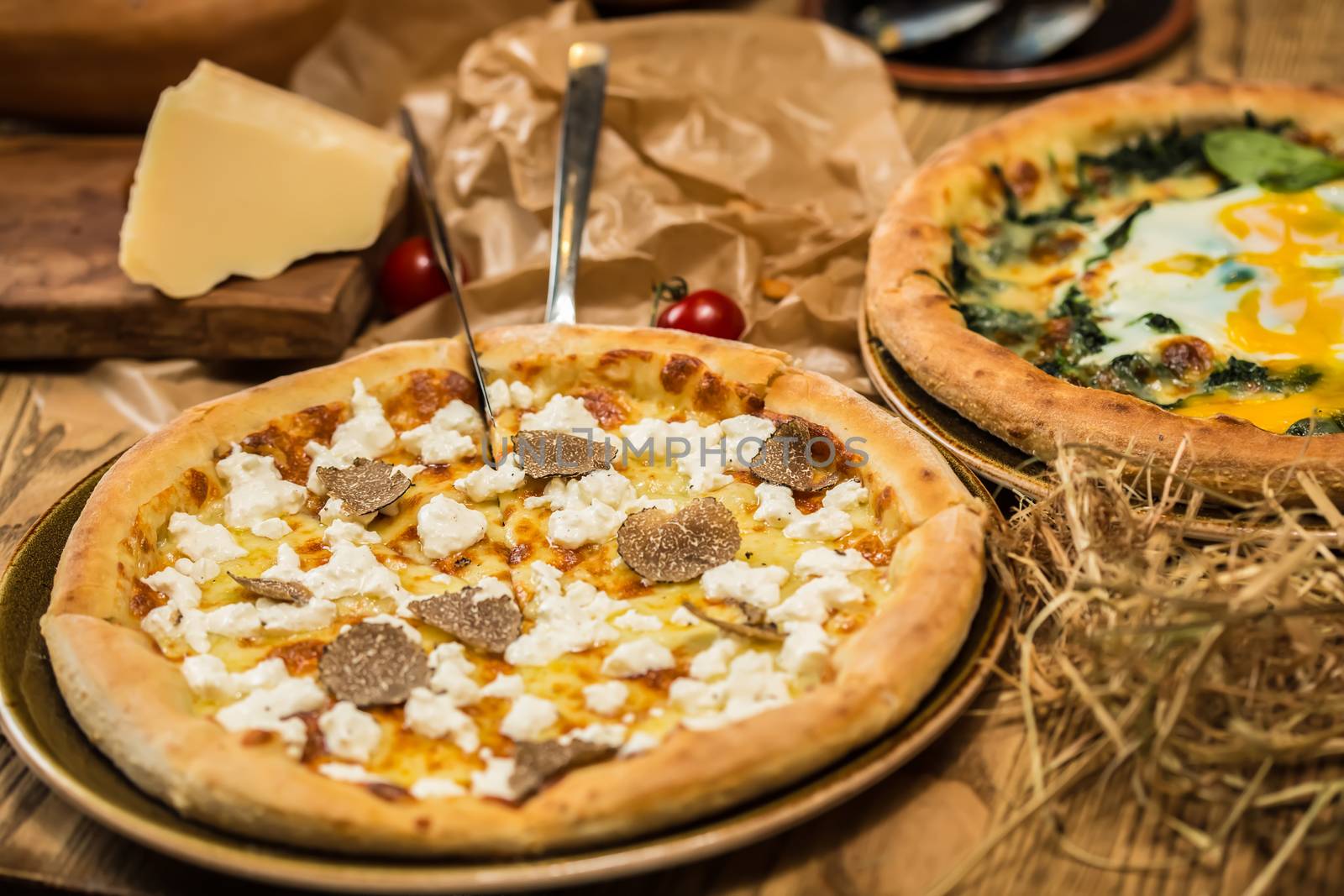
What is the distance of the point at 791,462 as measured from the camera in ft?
9.61

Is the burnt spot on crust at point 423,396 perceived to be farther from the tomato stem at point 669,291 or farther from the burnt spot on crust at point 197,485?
the tomato stem at point 669,291

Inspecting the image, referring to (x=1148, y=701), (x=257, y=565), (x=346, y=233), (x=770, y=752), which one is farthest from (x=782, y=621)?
(x=346, y=233)

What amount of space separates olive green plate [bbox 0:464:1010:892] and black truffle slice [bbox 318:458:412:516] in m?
0.72

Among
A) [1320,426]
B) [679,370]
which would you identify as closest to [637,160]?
[679,370]

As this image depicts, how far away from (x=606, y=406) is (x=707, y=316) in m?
0.74

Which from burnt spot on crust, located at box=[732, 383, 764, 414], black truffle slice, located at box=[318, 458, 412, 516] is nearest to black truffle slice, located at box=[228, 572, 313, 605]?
black truffle slice, located at box=[318, 458, 412, 516]

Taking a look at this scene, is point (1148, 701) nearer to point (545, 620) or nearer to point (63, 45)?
point (545, 620)

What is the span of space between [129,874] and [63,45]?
3.46 m

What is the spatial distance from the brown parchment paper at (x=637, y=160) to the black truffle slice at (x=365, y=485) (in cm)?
109

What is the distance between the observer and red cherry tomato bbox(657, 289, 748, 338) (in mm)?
3840

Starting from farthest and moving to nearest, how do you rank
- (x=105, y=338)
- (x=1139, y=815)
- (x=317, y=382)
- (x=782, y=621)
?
(x=105, y=338) → (x=317, y=382) → (x=782, y=621) → (x=1139, y=815)

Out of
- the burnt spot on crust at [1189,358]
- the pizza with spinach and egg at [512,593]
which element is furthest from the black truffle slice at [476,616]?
the burnt spot on crust at [1189,358]

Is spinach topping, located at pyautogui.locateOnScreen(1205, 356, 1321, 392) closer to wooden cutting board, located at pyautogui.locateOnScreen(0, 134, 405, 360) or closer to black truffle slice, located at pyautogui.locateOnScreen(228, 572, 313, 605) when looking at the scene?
black truffle slice, located at pyautogui.locateOnScreen(228, 572, 313, 605)

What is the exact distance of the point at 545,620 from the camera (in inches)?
101
